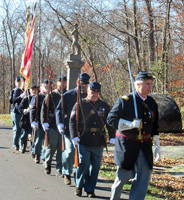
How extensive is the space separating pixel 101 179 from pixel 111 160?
6.63 ft

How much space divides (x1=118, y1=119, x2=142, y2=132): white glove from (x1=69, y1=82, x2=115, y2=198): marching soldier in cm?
130

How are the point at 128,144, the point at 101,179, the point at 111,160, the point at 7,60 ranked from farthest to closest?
the point at 7,60, the point at 111,160, the point at 101,179, the point at 128,144

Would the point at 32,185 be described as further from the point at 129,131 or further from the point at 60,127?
the point at 129,131

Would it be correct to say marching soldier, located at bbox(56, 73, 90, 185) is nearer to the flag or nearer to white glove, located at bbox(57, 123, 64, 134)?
white glove, located at bbox(57, 123, 64, 134)

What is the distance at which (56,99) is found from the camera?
7648 mm

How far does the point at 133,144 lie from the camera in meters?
4.46

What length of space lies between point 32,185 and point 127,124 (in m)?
2.92

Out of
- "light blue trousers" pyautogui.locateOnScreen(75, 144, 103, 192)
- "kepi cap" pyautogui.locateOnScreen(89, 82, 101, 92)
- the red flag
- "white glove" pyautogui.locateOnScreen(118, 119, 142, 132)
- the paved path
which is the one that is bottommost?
the paved path

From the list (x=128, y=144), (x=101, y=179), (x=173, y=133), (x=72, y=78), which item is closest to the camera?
(x=128, y=144)

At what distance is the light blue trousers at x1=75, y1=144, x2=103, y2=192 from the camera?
18.5ft

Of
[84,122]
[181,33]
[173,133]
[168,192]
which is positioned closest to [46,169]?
[84,122]

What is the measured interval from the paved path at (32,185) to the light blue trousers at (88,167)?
0.22 metres

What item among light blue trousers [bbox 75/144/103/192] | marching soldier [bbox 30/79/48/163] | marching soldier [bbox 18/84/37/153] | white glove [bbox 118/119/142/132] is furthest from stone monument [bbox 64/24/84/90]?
white glove [bbox 118/119/142/132]

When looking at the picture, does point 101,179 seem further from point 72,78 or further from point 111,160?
point 72,78
